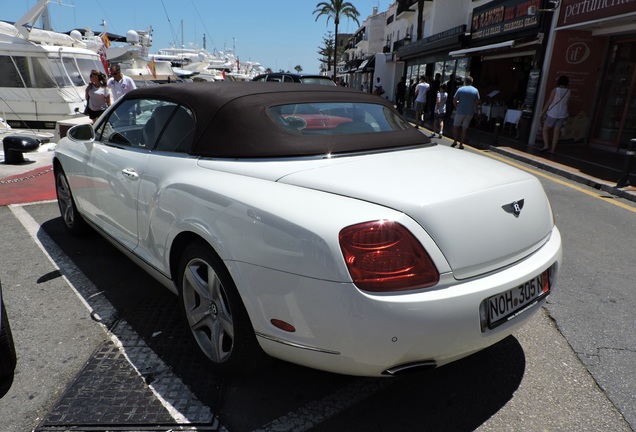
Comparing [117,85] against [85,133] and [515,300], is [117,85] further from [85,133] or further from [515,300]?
[515,300]

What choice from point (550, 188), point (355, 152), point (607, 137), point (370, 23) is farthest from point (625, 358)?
point (370, 23)

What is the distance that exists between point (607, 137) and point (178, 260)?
12.6 m

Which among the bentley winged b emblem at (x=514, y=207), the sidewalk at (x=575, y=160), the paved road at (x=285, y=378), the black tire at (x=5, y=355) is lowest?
the sidewalk at (x=575, y=160)

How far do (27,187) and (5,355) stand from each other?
5267mm

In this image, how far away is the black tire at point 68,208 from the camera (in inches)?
171

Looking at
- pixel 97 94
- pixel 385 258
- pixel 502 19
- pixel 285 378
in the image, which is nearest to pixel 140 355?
pixel 285 378

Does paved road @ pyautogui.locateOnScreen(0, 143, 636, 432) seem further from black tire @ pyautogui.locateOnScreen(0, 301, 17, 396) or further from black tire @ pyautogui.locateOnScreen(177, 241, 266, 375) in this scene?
black tire @ pyautogui.locateOnScreen(177, 241, 266, 375)

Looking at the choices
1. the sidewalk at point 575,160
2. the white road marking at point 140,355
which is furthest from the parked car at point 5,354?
the sidewalk at point 575,160

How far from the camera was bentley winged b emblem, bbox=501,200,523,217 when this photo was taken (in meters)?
2.20

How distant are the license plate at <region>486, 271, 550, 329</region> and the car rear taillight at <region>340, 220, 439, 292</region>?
388 millimetres

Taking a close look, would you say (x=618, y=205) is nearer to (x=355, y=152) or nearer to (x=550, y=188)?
(x=550, y=188)

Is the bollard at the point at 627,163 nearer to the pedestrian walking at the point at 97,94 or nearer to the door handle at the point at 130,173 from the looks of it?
the door handle at the point at 130,173

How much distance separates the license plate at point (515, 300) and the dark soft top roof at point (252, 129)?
1142mm

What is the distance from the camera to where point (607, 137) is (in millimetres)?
11812
